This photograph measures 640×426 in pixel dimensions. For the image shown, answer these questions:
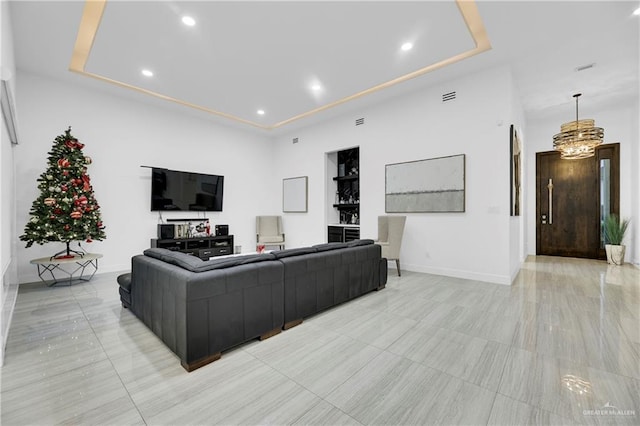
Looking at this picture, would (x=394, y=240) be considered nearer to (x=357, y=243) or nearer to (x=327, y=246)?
(x=357, y=243)

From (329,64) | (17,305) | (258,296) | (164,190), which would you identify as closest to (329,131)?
(329,64)

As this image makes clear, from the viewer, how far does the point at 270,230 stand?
24.0ft

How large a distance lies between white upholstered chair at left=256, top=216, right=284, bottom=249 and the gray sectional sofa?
3908 millimetres

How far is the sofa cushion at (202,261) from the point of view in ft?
6.63

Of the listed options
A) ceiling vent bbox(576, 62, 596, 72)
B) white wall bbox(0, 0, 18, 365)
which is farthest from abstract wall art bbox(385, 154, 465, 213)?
white wall bbox(0, 0, 18, 365)

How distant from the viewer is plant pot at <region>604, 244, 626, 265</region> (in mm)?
5488

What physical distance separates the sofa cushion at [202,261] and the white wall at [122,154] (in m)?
3.34

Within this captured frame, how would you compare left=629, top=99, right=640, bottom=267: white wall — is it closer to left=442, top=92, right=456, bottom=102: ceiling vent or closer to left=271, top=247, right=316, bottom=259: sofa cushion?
left=442, top=92, right=456, bottom=102: ceiling vent

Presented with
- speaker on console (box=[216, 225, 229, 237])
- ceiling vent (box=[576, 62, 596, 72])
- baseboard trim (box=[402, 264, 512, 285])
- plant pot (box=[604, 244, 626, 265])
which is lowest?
baseboard trim (box=[402, 264, 512, 285])

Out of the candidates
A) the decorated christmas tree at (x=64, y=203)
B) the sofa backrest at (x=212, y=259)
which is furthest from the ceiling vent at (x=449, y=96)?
the decorated christmas tree at (x=64, y=203)

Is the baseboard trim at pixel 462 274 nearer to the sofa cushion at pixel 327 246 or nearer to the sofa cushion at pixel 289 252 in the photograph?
the sofa cushion at pixel 327 246

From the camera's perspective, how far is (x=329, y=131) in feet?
21.2

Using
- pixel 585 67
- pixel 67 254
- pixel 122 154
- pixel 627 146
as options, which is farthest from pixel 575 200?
pixel 67 254

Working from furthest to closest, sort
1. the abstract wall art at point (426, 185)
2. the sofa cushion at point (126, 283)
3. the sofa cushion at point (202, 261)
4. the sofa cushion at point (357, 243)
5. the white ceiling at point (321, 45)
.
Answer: the abstract wall art at point (426, 185)
the sofa cushion at point (357, 243)
the white ceiling at point (321, 45)
the sofa cushion at point (126, 283)
the sofa cushion at point (202, 261)
